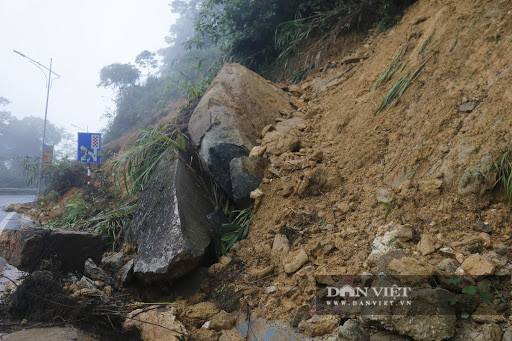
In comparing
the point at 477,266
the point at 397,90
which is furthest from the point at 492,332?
the point at 397,90

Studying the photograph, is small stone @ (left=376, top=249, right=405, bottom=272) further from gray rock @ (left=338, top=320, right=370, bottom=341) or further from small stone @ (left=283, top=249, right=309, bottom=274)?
small stone @ (left=283, top=249, right=309, bottom=274)

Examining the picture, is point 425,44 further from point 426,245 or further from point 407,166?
point 426,245

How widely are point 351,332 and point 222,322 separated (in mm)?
825

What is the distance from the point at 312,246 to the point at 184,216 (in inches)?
47.2

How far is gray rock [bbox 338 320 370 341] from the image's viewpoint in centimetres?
159

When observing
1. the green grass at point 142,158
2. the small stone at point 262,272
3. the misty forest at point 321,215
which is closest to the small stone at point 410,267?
the misty forest at point 321,215

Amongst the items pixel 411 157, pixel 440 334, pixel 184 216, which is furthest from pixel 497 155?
pixel 184 216

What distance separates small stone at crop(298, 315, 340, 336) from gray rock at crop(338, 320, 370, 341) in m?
0.07

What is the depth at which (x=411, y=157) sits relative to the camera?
2453 millimetres

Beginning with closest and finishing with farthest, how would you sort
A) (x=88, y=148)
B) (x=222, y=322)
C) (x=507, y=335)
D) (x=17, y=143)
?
1. (x=507, y=335)
2. (x=222, y=322)
3. (x=88, y=148)
4. (x=17, y=143)

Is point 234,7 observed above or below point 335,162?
above

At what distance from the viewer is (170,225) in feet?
9.43

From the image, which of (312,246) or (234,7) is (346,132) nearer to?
(312,246)

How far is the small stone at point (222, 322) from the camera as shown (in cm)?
209
